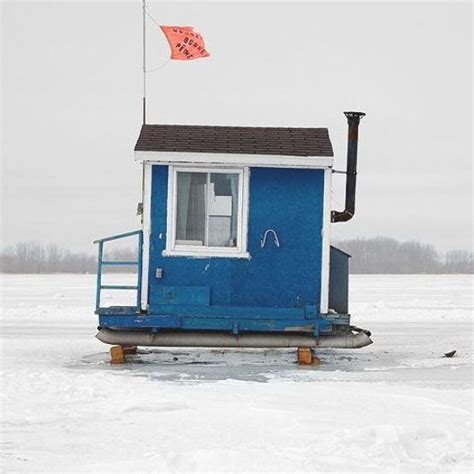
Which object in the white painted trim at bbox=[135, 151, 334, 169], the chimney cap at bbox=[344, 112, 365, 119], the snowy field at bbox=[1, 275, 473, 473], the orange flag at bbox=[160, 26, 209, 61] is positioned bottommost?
the snowy field at bbox=[1, 275, 473, 473]

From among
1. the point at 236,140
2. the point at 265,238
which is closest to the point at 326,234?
the point at 265,238

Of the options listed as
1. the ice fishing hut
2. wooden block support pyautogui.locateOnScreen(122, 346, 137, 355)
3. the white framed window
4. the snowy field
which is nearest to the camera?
the snowy field

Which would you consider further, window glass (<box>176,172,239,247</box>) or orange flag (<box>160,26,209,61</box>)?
orange flag (<box>160,26,209,61</box>)

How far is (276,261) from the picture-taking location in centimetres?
1223

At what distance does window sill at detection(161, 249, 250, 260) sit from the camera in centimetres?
1215

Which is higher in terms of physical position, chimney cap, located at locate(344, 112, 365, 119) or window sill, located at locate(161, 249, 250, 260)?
chimney cap, located at locate(344, 112, 365, 119)

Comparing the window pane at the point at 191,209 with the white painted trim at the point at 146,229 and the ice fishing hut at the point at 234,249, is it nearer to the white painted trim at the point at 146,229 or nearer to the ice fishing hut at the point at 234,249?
the ice fishing hut at the point at 234,249

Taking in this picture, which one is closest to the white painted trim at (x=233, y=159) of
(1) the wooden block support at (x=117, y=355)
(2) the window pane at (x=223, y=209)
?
(2) the window pane at (x=223, y=209)

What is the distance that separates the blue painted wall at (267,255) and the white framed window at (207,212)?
105mm

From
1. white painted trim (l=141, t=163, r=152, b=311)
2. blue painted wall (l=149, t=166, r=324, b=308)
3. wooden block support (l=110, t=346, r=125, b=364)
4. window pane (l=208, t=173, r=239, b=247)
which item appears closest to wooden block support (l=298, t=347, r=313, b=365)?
blue painted wall (l=149, t=166, r=324, b=308)

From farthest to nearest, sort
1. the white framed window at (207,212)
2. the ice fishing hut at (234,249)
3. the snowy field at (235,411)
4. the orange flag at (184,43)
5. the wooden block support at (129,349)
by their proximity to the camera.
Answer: the orange flag at (184,43) → the wooden block support at (129,349) → the white framed window at (207,212) → the ice fishing hut at (234,249) → the snowy field at (235,411)

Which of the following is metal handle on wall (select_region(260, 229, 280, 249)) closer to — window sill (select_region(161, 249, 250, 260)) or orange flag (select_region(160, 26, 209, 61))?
window sill (select_region(161, 249, 250, 260))

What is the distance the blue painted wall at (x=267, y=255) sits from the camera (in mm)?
12172

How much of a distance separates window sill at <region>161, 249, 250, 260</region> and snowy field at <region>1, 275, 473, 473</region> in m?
1.65
